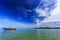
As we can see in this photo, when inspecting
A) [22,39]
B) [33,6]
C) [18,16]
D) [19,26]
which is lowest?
[22,39]

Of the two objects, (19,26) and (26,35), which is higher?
(19,26)

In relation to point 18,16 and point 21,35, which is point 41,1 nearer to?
point 18,16

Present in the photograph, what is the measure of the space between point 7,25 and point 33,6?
0.61 m

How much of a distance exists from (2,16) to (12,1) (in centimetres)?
34

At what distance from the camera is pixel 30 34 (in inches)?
103

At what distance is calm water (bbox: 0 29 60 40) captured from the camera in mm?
2584

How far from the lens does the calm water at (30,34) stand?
2584 mm

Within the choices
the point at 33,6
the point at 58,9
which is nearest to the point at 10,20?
the point at 33,6

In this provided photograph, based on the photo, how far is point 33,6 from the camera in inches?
104

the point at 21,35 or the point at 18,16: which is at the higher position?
the point at 18,16

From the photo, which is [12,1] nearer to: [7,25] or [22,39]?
[7,25]

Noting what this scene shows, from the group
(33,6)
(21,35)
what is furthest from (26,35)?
(33,6)

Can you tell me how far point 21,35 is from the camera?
8.51 feet

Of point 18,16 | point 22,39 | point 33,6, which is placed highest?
point 33,6
